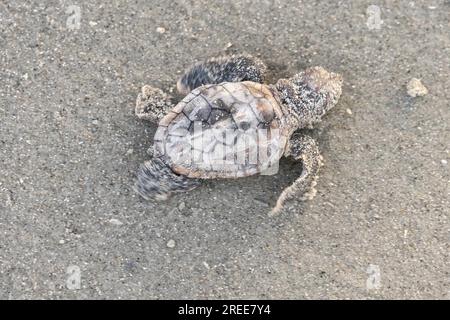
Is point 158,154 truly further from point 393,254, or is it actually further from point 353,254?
point 393,254

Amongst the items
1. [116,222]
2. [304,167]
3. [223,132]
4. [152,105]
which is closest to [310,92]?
[304,167]

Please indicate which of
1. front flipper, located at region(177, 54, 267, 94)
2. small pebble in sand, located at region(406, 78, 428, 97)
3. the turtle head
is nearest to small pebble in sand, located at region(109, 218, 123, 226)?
front flipper, located at region(177, 54, 267, 94)

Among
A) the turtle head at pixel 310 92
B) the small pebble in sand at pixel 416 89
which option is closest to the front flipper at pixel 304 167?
the turtle head at pixel 310 92

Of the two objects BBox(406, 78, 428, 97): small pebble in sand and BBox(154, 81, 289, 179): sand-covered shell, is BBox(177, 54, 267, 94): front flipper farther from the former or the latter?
BBox(406, 78, 428, 97): small pebble in sand

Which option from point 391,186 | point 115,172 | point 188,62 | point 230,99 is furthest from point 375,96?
point 115,172

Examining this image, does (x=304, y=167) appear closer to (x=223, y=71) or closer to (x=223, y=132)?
(x=223, y=132)
